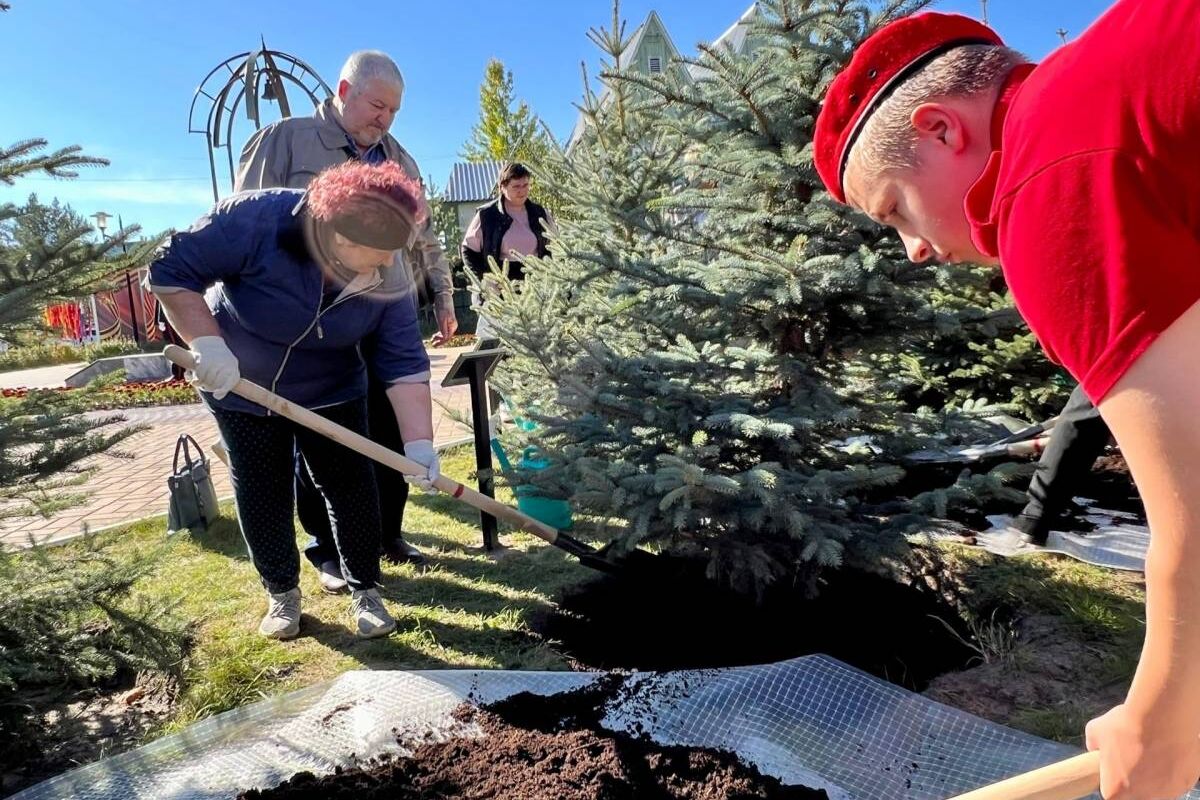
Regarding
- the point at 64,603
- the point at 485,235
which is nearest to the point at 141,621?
the point at 64,603

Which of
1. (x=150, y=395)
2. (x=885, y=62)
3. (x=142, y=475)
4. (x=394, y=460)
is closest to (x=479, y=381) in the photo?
(x=394, y=460)

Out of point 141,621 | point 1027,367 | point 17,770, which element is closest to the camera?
point 17,770

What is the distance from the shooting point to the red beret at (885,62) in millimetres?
1027

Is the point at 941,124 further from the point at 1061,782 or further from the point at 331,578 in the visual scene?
the point at 331,578

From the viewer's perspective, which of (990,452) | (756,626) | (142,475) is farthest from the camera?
(142,475)

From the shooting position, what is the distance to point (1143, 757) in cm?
96

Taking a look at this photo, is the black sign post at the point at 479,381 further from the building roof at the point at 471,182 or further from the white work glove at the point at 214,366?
the building roof at the point at 471,182

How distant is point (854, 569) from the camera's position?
9.41ft

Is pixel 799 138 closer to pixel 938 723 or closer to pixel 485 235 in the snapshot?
pixel 938 723

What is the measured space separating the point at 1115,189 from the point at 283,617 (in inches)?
116

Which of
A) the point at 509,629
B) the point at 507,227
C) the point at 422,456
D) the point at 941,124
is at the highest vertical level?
the point at 507,227

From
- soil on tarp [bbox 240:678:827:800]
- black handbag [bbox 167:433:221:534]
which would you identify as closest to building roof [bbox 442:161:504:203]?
black handbag [bbox 167:433:221:534]

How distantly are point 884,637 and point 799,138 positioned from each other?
5.84ft

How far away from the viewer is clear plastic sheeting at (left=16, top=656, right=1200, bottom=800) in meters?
1.87
